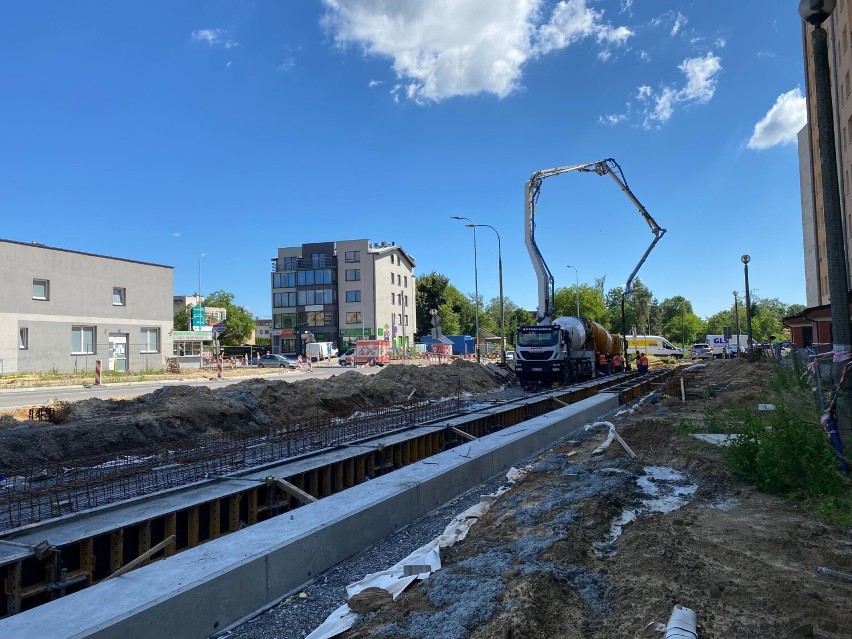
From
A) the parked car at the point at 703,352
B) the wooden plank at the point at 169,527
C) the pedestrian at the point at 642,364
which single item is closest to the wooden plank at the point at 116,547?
the wooden plank at the point at 169,527

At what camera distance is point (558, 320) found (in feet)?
92.7

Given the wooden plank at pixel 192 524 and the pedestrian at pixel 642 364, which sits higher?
the pedestrian at pixel 642 364

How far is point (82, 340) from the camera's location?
36.0 metres

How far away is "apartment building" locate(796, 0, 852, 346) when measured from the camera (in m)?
25.6

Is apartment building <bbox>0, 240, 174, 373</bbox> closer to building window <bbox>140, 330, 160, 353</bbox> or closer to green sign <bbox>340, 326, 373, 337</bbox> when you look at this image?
building window <bbox>140, 330, 160, 353</bbox>

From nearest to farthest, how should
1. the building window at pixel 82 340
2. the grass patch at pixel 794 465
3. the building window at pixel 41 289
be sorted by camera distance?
the grass patch at pixel 794 465, the building window at pixel 41 289, the building window at pixel 82 340

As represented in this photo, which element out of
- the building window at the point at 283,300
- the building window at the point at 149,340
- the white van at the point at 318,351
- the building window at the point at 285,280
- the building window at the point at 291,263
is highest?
the building window at the point at 291,263

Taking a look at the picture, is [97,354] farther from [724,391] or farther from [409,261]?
[409,261]

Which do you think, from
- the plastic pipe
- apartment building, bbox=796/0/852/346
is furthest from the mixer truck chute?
the plastic pipe

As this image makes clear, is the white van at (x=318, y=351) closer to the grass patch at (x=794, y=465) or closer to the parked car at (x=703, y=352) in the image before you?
the parked car at (x=703, y=352)

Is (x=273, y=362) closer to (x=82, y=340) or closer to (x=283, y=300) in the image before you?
(x=82, y=340)

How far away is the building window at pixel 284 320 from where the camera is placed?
237ft

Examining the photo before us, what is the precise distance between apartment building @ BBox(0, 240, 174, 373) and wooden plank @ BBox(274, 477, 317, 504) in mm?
Answer: 30568

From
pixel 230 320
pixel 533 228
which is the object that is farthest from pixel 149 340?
pixel 230 320
